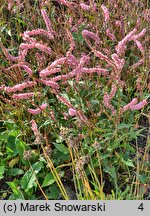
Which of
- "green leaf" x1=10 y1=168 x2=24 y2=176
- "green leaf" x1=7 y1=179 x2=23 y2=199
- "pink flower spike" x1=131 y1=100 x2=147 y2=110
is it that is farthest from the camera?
"green leaf" x1=10 y1=168 x2=24 y2=176

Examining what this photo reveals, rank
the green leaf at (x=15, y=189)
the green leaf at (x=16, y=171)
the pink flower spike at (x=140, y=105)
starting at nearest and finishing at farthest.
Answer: the pink flower spike at (x=140, y=105), the green leaf at (x=15, y=189), the green leaf at (x=16, y=171)

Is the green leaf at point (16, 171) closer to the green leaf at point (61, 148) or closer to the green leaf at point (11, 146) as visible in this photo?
the green leaf at point (11, 146)

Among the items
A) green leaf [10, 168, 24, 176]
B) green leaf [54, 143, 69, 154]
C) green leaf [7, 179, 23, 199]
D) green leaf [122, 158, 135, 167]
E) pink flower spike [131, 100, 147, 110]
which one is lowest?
green leaf [7, 179, 23, 199]

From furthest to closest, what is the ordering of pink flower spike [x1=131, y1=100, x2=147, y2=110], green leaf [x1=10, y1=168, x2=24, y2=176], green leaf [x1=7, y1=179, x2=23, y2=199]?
green leaf [x1=10, y1=168, x2=24, y2=176]
green leaf [x1=7, y1=179, x2=23, y2=199]
pink flower spike [x1=131, y1=100, x2=147, y2=110]

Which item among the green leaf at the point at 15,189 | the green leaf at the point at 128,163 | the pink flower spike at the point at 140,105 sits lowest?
the green leaf at the point at 15,189

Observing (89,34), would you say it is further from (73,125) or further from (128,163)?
(128,163)

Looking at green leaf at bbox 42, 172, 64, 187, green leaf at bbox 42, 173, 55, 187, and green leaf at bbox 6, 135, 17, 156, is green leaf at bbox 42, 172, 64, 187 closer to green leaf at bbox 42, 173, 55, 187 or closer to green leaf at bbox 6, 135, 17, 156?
green leaf at bbox 42, 173, 55, 187

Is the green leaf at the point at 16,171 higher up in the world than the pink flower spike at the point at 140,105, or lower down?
lower down

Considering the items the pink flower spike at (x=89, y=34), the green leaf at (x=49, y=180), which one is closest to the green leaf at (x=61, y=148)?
the green leaf at (x=49, y=180)

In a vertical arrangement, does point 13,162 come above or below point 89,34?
below

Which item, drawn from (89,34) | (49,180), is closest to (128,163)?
(49,180)

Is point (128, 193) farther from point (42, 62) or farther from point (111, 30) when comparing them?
point (111, 30)

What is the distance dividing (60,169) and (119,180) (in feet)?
1.15

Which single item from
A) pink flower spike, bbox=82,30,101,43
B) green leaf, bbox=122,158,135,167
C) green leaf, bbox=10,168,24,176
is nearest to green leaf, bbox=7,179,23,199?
green leaf, bbox=10,168,24,176
